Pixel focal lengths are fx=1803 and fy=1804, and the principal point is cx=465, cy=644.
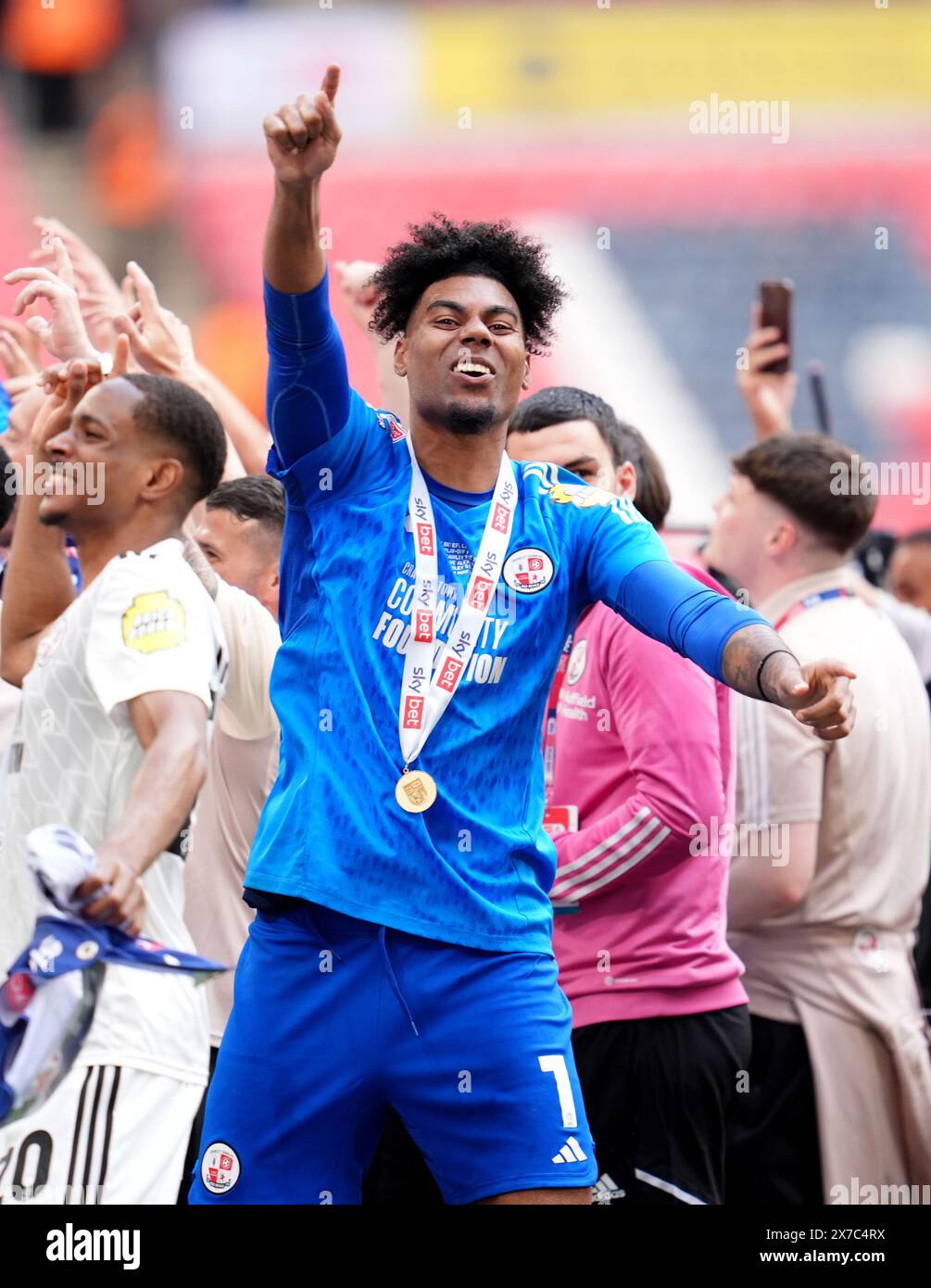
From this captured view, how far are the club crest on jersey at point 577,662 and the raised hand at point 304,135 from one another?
5.38 feet

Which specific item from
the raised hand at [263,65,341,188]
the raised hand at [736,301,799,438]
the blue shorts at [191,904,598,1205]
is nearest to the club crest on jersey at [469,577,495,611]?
the blue shorts at [191,904,598,1205]

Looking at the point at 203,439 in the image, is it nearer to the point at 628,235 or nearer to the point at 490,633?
the point at 490,633

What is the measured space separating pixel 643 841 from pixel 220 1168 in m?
1.30

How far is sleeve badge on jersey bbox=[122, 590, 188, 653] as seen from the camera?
3279mm

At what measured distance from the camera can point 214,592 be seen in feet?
13.9

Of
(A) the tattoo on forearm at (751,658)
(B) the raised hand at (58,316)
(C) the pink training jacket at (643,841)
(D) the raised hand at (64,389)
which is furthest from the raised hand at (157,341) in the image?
(A) the tattoo on forearm at (751,658)

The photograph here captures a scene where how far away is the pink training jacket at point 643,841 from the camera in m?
4.01

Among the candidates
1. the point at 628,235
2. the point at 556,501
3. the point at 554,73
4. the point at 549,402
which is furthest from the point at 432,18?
the point at 556,501

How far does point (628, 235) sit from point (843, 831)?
1511cm

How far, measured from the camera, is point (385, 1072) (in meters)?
3.05

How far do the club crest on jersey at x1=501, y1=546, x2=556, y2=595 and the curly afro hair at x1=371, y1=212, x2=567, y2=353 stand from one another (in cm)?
57

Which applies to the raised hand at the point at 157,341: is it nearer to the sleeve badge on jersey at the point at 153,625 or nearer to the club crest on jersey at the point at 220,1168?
the sleeve badge on jersey at the point at 153,625

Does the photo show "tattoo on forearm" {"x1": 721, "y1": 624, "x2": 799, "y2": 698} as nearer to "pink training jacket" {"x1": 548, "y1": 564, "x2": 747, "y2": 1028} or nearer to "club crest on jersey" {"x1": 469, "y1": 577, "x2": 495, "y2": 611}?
"club crest on jersey" {"x1": 469, "y1": 577, "x2": 495, "y2": 611}
